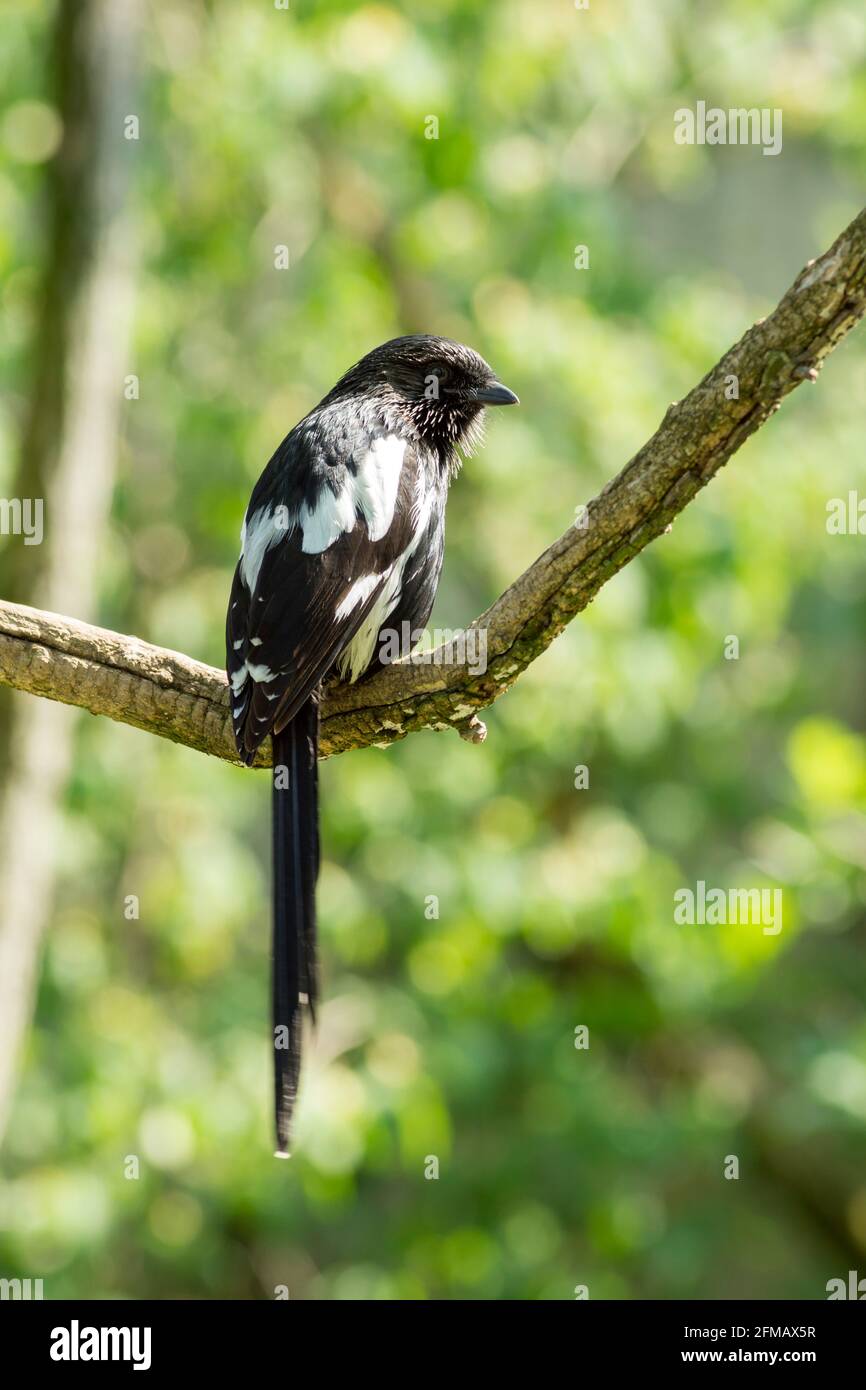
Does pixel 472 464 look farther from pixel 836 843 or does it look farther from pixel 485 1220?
pixel 485 1220

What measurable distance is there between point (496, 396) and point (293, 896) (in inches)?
58.4

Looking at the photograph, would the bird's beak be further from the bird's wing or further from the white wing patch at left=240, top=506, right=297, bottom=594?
the white wing patch at left=240, top=506, right=297, bottom=594

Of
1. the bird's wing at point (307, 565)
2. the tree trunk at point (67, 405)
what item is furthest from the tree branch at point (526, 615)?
the tree trunk at point (67, 405)

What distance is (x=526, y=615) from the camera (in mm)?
2973

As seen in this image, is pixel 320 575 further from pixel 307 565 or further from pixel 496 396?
pixel 496 396

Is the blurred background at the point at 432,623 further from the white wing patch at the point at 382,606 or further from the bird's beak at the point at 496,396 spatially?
the white wing patch at the point at 382,606

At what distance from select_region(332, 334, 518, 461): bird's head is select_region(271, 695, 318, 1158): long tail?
990 millimetres

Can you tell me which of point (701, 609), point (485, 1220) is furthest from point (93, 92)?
point (485, 1220)

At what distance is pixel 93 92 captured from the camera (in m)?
4.89

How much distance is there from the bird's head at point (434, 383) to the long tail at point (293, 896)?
0.99m

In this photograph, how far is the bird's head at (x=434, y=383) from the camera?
12.8 ft

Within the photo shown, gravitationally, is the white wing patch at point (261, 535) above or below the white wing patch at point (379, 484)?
below

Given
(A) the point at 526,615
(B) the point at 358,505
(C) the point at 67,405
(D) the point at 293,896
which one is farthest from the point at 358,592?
(C) the point at 67,405

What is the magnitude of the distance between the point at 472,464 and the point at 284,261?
1.02 m
